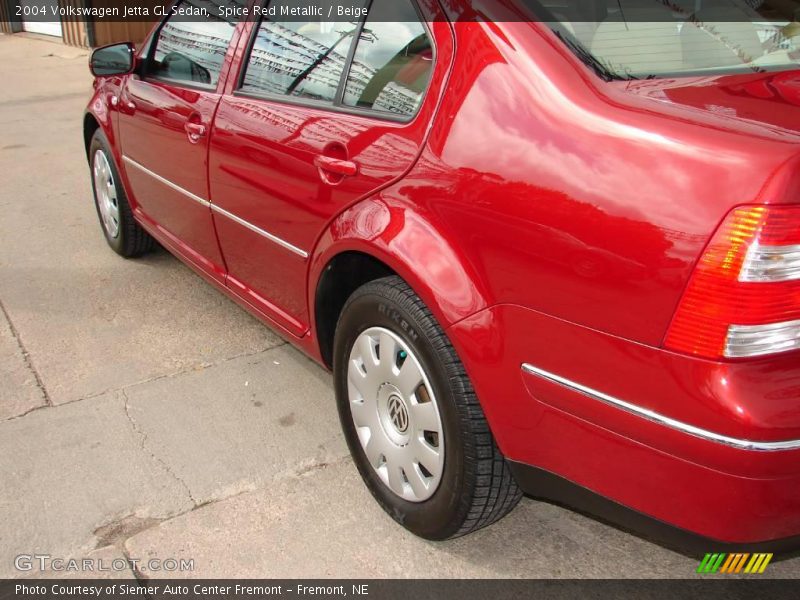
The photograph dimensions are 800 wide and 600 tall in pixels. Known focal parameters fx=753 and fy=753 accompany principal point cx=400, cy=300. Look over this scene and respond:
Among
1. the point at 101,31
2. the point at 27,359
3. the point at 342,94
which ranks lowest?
the point at 101,31

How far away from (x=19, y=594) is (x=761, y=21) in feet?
8.88

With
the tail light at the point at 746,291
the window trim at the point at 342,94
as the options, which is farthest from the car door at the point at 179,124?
the tail light at the point at 746,291

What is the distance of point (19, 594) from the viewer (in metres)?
2.13

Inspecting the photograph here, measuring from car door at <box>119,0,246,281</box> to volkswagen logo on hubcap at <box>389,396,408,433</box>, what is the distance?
4.40ft

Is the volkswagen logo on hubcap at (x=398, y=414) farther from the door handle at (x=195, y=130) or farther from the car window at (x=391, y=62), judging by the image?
the door handle at (x=195, y=130)

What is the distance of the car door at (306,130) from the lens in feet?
6.86

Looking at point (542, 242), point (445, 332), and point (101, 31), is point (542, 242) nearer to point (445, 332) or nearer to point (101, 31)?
point (445, 332)

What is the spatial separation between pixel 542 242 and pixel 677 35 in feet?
2.82

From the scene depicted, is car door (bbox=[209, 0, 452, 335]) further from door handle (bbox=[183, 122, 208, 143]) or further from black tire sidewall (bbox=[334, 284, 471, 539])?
black tire sidewall (bbox=[334, 284, 471, 539])

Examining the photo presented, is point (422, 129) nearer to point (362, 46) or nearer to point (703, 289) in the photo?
point (362, 46)

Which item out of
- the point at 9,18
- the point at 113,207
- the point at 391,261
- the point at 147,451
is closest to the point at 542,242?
the point at 391,261

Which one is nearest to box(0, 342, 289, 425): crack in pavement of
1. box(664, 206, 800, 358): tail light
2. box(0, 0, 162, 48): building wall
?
box(664, 206, 800, 358): tail light

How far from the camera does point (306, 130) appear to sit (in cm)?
240

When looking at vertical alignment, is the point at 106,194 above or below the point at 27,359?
above
